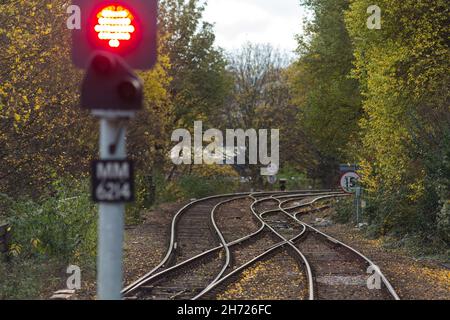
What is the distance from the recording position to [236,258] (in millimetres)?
15875

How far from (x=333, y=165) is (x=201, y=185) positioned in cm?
1780

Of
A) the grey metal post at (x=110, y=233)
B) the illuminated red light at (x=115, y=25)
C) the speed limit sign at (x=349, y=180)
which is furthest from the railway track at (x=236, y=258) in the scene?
the illuminated red light at (x=115, y=25)

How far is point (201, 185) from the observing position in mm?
41188

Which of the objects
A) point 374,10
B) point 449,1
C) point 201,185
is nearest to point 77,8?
point 449,1

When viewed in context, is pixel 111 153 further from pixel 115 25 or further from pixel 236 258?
pixel 236 258

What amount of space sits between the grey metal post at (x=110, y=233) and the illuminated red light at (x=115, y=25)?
3.45 ft

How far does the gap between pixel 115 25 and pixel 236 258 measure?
10.3 m

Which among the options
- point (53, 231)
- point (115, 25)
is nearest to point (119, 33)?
point (115, 25)

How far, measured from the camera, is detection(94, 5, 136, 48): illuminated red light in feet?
20.2

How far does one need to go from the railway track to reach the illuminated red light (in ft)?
17.1

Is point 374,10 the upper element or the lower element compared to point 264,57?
lower
